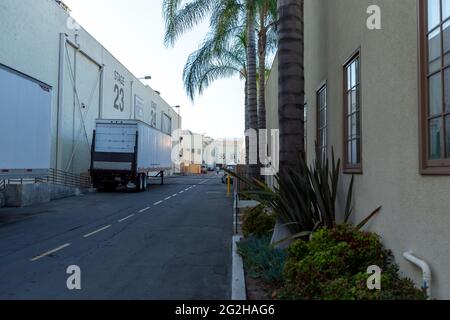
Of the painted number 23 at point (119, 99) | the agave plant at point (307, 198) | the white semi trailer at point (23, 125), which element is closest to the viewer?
the agave plant at point (307, 198)

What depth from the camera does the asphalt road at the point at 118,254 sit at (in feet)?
19.5

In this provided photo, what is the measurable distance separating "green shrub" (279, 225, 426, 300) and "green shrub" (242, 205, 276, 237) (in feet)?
9.89

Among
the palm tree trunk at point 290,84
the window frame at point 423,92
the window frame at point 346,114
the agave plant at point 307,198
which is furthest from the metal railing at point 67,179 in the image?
the window frame at point 423,92

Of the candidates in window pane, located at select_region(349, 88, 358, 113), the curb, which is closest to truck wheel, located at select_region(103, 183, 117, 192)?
the curb

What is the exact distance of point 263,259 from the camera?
655 cm

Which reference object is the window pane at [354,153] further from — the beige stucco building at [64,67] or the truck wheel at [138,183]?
the truck wheel at [138,183]

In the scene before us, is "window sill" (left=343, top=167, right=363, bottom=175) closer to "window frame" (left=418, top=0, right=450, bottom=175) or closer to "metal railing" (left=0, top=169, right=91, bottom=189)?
"window frame" (left=418, top=0, right=450, bottom=175)

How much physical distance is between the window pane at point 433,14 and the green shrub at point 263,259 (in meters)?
3.37

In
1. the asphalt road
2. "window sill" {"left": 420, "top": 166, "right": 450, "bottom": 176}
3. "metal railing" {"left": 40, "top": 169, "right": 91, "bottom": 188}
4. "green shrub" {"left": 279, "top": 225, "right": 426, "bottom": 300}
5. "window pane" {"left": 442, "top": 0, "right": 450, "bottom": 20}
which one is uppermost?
"window pane" {"left": 442, "top": 0, "right": 450, "bottom": 20}

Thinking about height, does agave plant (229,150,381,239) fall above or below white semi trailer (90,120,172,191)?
below

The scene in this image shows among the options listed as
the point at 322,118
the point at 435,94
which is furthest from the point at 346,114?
the point at 435,94

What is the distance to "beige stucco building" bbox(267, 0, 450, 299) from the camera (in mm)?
4141
